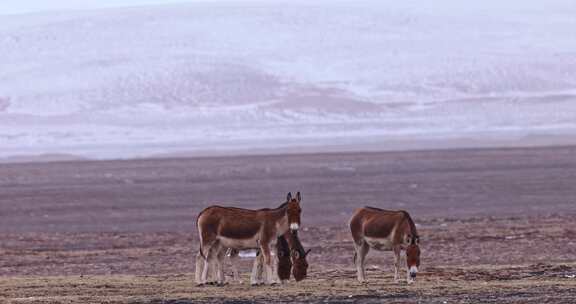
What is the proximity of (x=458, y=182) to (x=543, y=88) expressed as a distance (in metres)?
32.2

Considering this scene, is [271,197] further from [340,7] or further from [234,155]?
[340,7]

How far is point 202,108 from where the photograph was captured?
60.5m

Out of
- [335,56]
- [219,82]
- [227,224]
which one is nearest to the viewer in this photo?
[227,224]

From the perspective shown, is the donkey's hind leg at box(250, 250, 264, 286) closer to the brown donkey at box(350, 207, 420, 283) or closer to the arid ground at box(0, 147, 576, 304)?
the arid ground at box(0, 147, 576, 304)

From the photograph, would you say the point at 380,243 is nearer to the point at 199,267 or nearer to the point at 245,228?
the point at 245,228

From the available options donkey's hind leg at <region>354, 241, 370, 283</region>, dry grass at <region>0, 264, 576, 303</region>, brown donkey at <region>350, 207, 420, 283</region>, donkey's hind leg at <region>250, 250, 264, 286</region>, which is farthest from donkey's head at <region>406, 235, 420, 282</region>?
donkey's hind leg at <region>250, 250, 264, 286</region>

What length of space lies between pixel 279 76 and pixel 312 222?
4018 centimetres

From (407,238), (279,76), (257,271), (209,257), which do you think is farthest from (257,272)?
(279,76)

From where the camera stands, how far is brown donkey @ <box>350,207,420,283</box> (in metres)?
14.8

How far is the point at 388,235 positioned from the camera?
49.2ft

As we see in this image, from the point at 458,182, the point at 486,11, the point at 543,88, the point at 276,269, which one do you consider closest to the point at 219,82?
the point at 543,88

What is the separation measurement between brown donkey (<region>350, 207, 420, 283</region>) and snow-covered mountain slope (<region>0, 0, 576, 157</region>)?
102 ft

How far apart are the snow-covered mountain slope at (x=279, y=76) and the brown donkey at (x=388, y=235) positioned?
31.0 m

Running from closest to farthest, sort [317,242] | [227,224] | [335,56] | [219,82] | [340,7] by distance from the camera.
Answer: [227,224]
[317,242]
[219,82]
[335,56]
[340,7]
